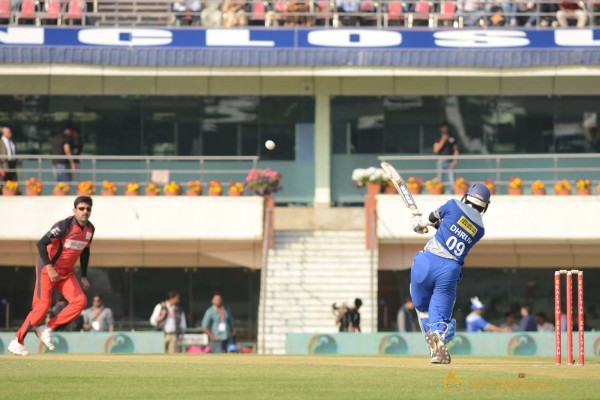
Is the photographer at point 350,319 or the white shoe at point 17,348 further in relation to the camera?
the photographer at point 350,319

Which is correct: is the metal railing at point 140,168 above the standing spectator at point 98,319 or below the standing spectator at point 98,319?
above

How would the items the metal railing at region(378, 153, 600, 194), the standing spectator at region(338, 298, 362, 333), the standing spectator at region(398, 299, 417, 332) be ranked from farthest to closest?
the metal railing at region(378, 153, 600, 194) < the standing spectator at region(398, 299, 417, 332) < the standing spectator at region(338, 298, 362, 333)

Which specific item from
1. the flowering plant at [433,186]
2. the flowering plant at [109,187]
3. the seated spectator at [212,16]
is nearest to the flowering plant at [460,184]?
the flowering plant at [433,186]

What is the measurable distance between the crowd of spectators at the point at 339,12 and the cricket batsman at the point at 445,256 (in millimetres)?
20152

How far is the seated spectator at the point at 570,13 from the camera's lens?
35.8m

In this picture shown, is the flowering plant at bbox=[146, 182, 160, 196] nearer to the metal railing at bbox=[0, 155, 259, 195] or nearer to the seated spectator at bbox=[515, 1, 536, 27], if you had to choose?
the metal railing at bbox=[0, 155, 259, 195]

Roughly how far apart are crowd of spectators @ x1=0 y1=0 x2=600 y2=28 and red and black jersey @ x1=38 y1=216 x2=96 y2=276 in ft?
57.9

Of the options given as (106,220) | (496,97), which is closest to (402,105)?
(496,97)

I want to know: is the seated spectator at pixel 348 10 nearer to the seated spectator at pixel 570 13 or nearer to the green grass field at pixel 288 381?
the seated spectator at pixel 570 13

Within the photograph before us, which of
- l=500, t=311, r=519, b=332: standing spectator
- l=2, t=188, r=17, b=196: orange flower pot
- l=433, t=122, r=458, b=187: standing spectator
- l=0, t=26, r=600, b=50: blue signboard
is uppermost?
l=0, t=26, r=600, b=50: blue signboard

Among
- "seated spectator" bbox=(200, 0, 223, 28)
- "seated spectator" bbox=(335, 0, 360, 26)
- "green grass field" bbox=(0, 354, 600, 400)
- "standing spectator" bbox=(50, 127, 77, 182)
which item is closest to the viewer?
"green grass field" bbox=(0, 354, 600, 400)


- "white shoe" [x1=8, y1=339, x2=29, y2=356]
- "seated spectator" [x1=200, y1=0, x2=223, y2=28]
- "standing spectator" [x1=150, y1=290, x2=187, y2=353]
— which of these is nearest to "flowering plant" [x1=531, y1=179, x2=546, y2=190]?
"seated spectator" [x1=200, y1=0, x2=223, y2=28]

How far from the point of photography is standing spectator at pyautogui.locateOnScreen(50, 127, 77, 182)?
35.7 meters

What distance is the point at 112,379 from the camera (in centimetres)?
1283
